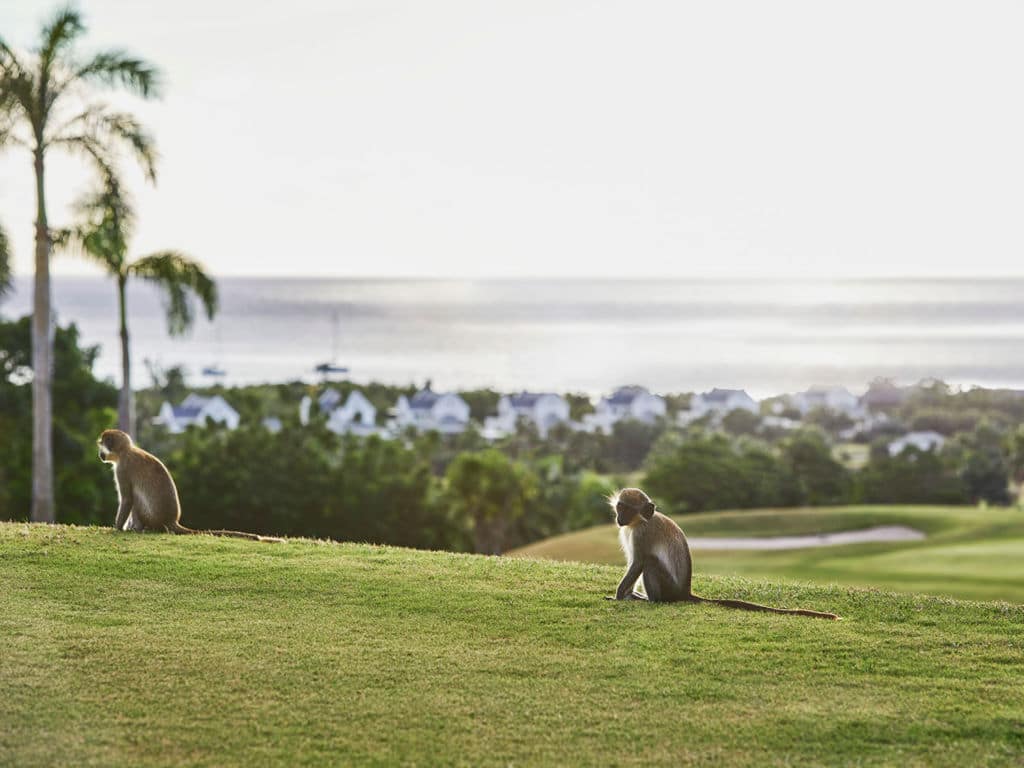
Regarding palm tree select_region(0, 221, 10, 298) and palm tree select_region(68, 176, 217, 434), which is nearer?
palm tree select_region(68, 176, 217, 434)

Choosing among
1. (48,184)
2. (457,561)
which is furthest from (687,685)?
(48,184)

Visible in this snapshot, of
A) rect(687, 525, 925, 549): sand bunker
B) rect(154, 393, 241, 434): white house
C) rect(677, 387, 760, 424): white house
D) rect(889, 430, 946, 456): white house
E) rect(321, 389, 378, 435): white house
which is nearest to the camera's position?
rect(687, 525, 925, 549): sand bunker

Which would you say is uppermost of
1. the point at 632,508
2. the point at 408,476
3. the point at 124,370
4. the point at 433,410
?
the point at 124,370

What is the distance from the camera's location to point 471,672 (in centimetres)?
876

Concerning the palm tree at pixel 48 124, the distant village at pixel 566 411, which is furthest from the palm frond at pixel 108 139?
the distant village at pixel 566 411

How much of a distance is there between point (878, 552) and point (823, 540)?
4.51 meters

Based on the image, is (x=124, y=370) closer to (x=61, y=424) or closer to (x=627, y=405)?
(x=61, y=424)

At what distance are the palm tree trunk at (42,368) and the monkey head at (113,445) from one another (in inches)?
380

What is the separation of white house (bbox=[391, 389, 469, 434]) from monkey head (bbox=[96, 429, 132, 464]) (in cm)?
7759

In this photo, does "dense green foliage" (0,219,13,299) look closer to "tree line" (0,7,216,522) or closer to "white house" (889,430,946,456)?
"tree line" (0,7,216,522)

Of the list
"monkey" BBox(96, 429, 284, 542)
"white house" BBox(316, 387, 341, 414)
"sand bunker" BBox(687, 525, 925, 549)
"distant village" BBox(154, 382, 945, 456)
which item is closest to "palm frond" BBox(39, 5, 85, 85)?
"monkey" BBox(96, 429, 284, 542)

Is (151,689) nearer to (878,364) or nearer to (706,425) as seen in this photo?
(706,425)

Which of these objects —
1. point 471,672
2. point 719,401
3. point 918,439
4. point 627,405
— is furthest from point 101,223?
point 719,401

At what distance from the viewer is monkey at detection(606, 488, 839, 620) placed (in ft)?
34.1
